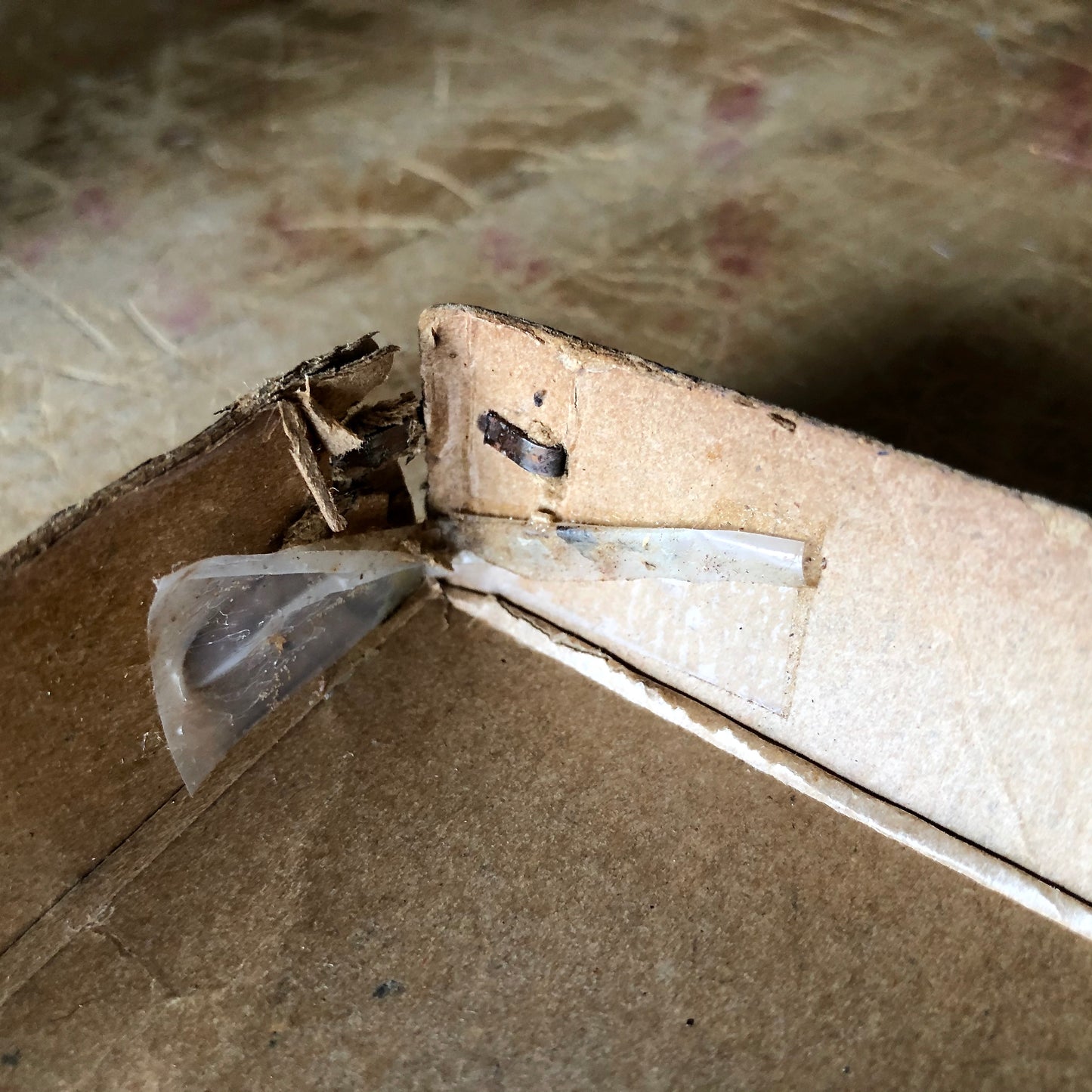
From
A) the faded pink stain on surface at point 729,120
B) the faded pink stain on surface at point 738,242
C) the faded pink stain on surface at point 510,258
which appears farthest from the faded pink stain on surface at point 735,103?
the faded pink stain on surface at point 510,258

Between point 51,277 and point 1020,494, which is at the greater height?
point 1020,494

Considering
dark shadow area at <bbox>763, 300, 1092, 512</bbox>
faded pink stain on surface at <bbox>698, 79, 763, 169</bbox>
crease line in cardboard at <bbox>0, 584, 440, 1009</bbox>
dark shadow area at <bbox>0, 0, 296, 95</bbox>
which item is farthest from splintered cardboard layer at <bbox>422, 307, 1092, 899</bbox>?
dark shadow area at <bbox>0, 0, 296, 95</bbox>

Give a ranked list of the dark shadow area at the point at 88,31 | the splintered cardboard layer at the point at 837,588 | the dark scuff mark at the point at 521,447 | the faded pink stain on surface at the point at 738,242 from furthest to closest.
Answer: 1. the dark shadow area at the point at 88,31
2. the faded pink stain on surface at the point at 738,242
3. the dark scuff mark at the point at 521,447
4. the splintered cardboard layer at the point at 837,588

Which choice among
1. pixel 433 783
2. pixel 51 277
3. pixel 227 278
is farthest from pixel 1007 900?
pixel 51 277

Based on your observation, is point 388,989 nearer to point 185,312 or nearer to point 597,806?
point 597,806

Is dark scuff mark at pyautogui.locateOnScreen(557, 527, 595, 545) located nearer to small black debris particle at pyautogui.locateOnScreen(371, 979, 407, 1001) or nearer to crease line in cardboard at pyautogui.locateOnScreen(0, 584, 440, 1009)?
crease line in cardboard at pyautogui.locateOnScreen(0, 584, 440, 1009)

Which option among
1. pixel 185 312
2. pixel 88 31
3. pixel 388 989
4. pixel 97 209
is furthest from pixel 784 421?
pixel 88 31

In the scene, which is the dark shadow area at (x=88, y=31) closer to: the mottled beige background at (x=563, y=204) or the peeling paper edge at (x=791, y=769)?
the mottled beige background at (x=563, y=204)

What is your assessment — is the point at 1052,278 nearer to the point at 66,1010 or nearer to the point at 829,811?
the point at 829,811
